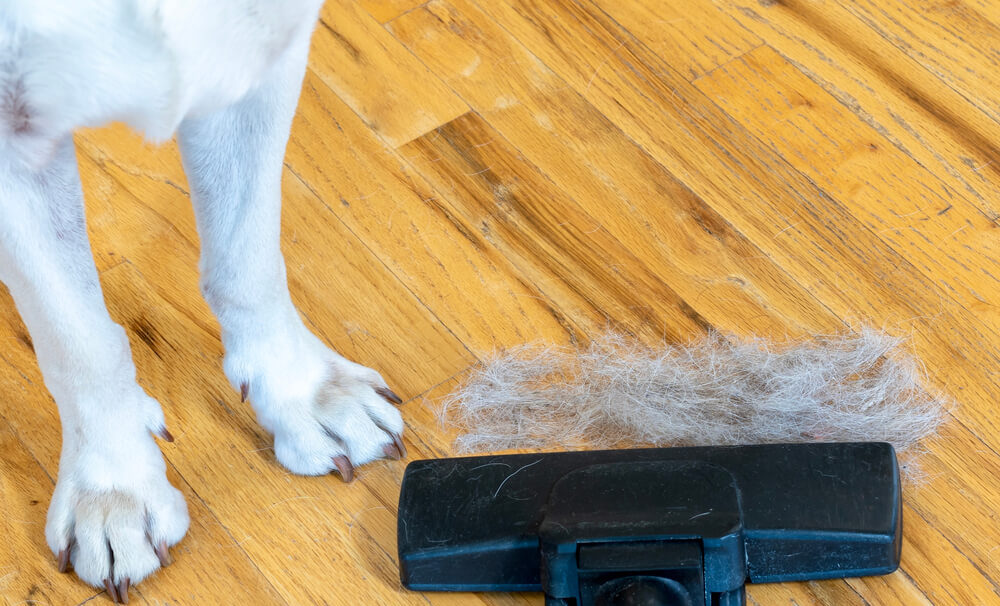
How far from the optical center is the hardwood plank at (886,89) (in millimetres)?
1701

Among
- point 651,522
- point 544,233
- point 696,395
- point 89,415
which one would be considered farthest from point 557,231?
point 89,415

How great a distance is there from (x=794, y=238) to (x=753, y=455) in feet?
1.52

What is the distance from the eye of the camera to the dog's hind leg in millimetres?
1095

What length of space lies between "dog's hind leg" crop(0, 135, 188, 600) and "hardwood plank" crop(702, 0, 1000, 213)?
1.19 metres

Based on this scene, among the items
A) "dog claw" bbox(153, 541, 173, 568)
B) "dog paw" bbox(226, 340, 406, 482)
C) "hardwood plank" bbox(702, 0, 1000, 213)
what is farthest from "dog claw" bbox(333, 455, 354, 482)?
"hardwood plank" bbox(702, 0, 1000, 213)

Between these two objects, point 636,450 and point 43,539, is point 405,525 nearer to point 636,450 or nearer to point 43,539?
point 636,450

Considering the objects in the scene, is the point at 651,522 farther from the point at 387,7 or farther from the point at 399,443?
the point at 387,7

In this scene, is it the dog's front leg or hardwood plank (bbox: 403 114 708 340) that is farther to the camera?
hardwood plank (bbox: 403 114 708 340)

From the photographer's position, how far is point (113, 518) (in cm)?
126

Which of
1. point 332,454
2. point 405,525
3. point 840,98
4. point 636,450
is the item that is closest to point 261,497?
point 332,454

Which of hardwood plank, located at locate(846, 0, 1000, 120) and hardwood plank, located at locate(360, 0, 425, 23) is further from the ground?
hardwood plank, located at locate(846, 0, 1000, 120)

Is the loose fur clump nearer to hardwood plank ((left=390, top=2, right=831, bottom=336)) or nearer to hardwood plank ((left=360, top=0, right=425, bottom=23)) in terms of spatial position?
hardwood plank ((left=390, top=2, right=831, bottom=336))

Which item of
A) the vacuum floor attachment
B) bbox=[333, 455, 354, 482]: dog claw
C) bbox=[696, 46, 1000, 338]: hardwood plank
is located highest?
bbox=[696, 46, 1000, 338]: hardwood plank

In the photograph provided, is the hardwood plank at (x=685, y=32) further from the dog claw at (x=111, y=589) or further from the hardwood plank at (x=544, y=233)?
the dog claw at (x=111, y=589)
